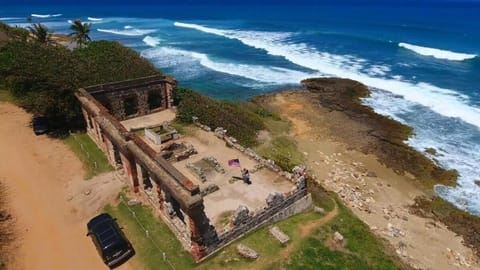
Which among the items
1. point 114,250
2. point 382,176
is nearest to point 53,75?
point 114,250

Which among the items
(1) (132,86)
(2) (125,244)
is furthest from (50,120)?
(2) (125,244)

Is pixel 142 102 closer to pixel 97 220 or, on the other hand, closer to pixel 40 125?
pixel 40 125

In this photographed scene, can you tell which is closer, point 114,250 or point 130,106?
point 114,250

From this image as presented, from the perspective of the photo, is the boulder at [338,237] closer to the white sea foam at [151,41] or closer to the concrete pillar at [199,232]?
the concrete pillar at [199,232]

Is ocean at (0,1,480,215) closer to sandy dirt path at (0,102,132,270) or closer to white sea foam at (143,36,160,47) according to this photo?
white sea foam at (143,36,160,47)

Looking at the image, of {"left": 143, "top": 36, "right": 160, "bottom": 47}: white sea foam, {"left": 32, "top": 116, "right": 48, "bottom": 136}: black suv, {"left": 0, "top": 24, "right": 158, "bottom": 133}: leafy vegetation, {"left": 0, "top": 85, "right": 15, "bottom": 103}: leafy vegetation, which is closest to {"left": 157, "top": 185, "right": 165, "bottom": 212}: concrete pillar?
{"left": 0, "top": 24, "right": 158, "bottom": 133}: leafy vegetation

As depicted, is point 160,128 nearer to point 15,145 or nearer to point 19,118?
point 15,145
